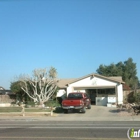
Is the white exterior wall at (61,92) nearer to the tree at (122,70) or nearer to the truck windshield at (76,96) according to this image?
the truck windshield at (76,96)

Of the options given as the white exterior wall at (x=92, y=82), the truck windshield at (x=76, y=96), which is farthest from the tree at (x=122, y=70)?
the truck windshield at (x=76, y=96)

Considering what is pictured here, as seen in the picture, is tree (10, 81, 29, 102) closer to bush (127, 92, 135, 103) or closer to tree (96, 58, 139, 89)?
bush (127, 92, 135, 103)

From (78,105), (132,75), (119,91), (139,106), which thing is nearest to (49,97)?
(119,91)

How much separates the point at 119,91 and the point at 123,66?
5188cm

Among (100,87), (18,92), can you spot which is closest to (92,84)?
(100,87)

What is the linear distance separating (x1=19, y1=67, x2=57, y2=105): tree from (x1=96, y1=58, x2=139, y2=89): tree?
4238 cm

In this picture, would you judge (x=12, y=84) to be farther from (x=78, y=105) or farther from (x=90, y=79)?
(x=78, y=105)

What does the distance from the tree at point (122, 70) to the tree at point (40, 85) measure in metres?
42.4

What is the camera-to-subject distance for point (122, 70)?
8506cm

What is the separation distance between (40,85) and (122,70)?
51201mm

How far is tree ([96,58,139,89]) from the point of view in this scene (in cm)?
7950

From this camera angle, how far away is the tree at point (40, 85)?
124ft

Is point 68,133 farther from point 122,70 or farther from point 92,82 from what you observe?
point 122,70

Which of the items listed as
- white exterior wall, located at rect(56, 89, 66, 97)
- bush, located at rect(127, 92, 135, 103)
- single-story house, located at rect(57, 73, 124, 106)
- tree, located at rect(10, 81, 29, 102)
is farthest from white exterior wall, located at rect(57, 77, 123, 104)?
tree, located at rect(10, 81, 29, 102)
